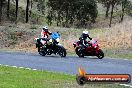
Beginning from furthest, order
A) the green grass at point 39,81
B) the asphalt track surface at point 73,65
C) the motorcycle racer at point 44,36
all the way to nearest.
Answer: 1. the motorcycle racer at point 44,36
2. the asphalt track surface at point 73,65
3. the green grass at point 39,81

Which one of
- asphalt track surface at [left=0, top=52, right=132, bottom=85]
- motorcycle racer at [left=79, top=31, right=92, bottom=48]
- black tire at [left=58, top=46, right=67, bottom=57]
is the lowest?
black tire at [left=58, top=46, right=67, bottom=57]

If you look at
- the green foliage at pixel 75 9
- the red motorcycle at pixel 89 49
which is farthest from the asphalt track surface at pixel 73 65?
the green foliage at pixel 75 9

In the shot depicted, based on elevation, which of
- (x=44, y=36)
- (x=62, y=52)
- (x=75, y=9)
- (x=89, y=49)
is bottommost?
(x=62, y=52)

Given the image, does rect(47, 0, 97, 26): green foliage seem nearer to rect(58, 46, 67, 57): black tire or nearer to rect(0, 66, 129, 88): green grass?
rect(58, 46, 67, 57): black tire

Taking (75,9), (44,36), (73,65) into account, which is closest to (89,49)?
(44,36)

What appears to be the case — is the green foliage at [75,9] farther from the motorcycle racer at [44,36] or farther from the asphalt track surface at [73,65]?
the asphalt track surface at [73,65]

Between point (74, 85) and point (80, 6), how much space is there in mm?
66836

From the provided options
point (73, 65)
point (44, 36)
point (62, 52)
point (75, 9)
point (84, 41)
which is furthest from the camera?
point (75, 9)

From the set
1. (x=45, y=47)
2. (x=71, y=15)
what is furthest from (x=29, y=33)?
(x=71, y=15)

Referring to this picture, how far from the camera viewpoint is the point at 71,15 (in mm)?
77938

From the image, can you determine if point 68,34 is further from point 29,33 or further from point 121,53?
point 121,53

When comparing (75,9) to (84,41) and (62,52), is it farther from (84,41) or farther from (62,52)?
(62,52)

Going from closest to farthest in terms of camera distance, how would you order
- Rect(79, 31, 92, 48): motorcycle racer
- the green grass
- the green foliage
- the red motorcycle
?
1. the green grass
2. the red motorcycle
3. Rect(79, 31, 92, 48): motorcycle racer
4. the green foliage

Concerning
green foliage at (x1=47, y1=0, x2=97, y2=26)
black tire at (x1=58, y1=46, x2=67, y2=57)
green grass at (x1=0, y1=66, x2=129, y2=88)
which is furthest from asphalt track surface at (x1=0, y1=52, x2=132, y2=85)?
green foliage at (x1=47, y1=0, x2=97, y2=26)
